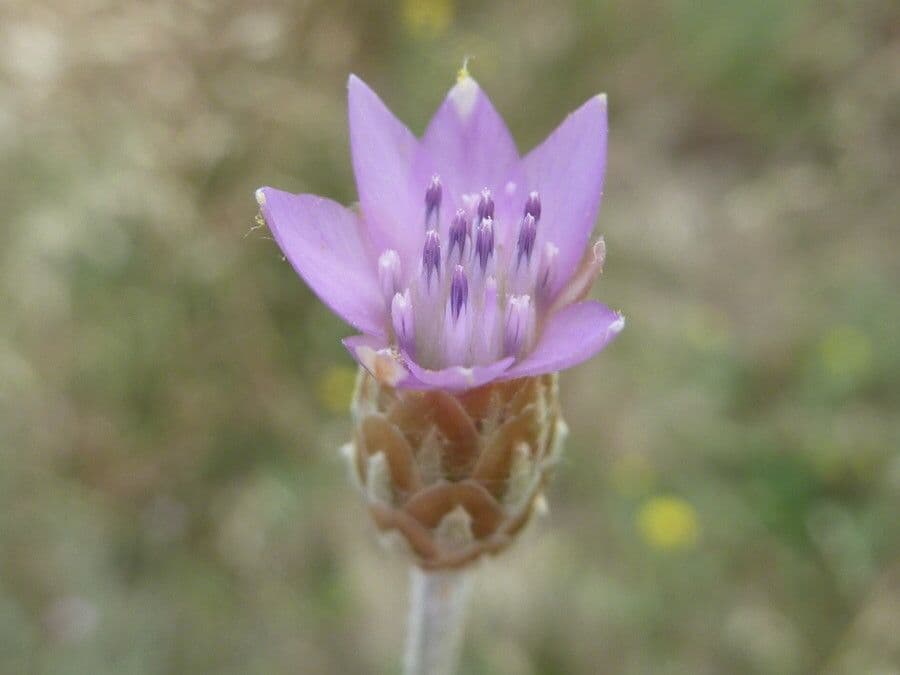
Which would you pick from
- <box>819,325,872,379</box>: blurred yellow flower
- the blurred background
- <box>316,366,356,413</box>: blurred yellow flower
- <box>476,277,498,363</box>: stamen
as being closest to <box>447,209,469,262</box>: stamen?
<box>476,277,498,363</box>: stamen

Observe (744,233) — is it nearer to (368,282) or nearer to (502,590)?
(502,590)

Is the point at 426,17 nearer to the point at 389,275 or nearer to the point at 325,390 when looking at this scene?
the point at 325,390

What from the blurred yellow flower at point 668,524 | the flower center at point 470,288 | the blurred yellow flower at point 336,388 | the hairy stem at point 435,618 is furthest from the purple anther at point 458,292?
the blurred yellow flower at point 336,388

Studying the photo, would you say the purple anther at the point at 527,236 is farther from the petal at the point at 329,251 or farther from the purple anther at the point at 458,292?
the petal at the point at 329,251

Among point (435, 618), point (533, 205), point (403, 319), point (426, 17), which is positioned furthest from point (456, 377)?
point (426, 17)

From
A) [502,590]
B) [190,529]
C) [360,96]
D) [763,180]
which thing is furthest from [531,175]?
[763,180]

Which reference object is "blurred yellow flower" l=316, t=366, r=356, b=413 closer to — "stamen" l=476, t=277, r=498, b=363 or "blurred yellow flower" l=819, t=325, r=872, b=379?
"blurred yellow flower" l=819, t=325, r=872, b=379

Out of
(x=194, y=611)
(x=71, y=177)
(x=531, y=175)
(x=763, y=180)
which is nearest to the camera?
(x=531, y=175)
